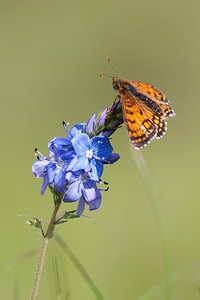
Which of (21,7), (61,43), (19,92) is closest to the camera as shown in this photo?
(19,92)

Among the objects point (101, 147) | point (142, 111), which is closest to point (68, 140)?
point (101, 147)

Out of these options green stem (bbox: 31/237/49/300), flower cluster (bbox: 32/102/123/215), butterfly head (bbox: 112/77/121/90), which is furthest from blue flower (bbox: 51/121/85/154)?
butterfly head (bbox: 112/77/121/90)

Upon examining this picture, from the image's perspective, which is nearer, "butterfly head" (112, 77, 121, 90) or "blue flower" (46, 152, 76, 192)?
"blue flower" (46, 152, 76, 192)

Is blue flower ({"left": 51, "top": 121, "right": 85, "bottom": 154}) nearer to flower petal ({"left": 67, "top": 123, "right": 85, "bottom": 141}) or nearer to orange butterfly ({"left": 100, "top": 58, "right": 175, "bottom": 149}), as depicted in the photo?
flower petal ({"left": 67, "top": 123, "right": 85, "bottom": 141})

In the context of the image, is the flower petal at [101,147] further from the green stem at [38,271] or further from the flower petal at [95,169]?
the green stem at [38,271]

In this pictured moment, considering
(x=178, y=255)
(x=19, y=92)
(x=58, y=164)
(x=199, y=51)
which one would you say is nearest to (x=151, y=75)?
(x=199, y=51)

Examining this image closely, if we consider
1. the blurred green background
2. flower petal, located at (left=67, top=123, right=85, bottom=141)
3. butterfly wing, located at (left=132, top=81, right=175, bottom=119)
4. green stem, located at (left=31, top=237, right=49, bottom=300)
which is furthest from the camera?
the blurred green background

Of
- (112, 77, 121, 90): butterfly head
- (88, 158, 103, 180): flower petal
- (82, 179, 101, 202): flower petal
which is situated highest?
(112, 77, 121, 90): butterfly head

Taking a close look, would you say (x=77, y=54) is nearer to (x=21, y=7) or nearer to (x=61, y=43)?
(x=61, y=43)

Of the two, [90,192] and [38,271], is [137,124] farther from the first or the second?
[38,271]
